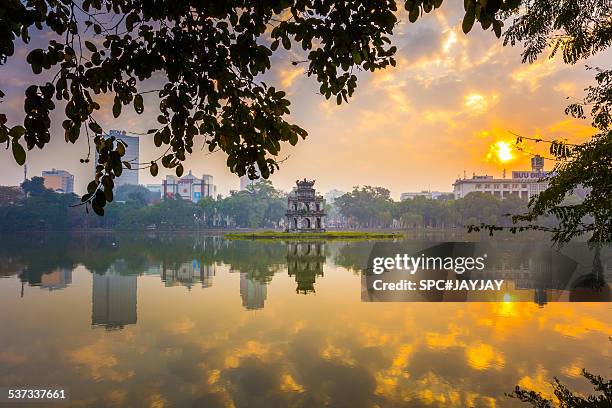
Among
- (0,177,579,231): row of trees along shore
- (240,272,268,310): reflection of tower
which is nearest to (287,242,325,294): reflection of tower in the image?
(240,272,268,310): reflection of tower

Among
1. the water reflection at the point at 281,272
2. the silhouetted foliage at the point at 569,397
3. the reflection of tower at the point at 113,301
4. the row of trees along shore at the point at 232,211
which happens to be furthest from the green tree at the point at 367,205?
the silhouetted foliage at the point at 569,397

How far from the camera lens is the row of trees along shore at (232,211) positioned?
79375 mm

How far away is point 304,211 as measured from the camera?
58.1 meters

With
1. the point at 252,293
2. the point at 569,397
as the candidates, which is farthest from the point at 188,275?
the point at 569,397

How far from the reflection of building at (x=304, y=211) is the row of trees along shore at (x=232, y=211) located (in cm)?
3310

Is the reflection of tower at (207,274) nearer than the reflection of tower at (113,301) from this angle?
No

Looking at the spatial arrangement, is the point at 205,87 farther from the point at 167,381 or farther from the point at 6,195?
the point at 6,195

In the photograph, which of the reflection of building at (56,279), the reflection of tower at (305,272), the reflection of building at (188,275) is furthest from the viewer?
the reflection of building at (188,275)

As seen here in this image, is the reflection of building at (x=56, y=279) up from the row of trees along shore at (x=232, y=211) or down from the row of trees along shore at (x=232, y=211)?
down

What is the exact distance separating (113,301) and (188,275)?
583 centimetres

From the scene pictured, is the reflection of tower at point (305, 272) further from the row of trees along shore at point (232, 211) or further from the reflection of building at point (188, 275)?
the row of trees along shore at point (232, 211)

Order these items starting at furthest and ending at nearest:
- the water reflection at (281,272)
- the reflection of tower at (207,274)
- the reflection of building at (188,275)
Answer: the reflection of building at (188,275) → the reflection of tower at (207,274) → the water reflection at (281,272)

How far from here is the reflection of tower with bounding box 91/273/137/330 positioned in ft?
33.9

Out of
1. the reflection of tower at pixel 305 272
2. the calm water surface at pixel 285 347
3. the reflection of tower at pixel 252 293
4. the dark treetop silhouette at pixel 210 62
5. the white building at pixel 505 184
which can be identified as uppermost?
the white building at pixel 505 184
